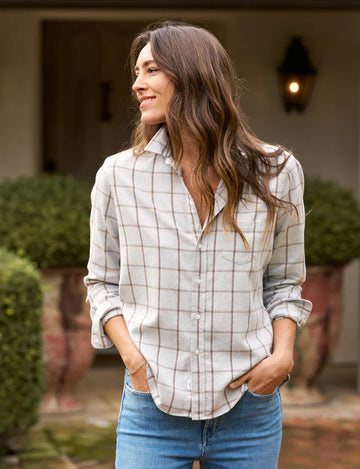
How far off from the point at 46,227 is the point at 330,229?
73.6 inches

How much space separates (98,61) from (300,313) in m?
5.17

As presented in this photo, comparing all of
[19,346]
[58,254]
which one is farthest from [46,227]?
A: [19,346]

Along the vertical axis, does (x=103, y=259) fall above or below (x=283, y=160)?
below

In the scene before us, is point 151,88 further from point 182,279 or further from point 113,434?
point 113,434

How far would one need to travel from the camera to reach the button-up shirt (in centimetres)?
214

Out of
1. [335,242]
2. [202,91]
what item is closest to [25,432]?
[335,242]

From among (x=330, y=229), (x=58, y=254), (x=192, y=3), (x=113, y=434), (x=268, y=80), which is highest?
(x=192, y=3)

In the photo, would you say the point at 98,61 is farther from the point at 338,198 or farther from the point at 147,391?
the point at 147,391

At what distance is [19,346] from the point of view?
429 cm

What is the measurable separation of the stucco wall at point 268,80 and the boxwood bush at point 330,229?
3.76ft

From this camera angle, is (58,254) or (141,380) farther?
(58,254)

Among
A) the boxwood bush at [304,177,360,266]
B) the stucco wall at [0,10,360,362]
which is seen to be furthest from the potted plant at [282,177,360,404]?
the stucco wall at [0,10,360,362]

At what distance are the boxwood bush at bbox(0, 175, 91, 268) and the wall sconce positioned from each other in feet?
7.03

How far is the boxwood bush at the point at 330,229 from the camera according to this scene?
5.66m
